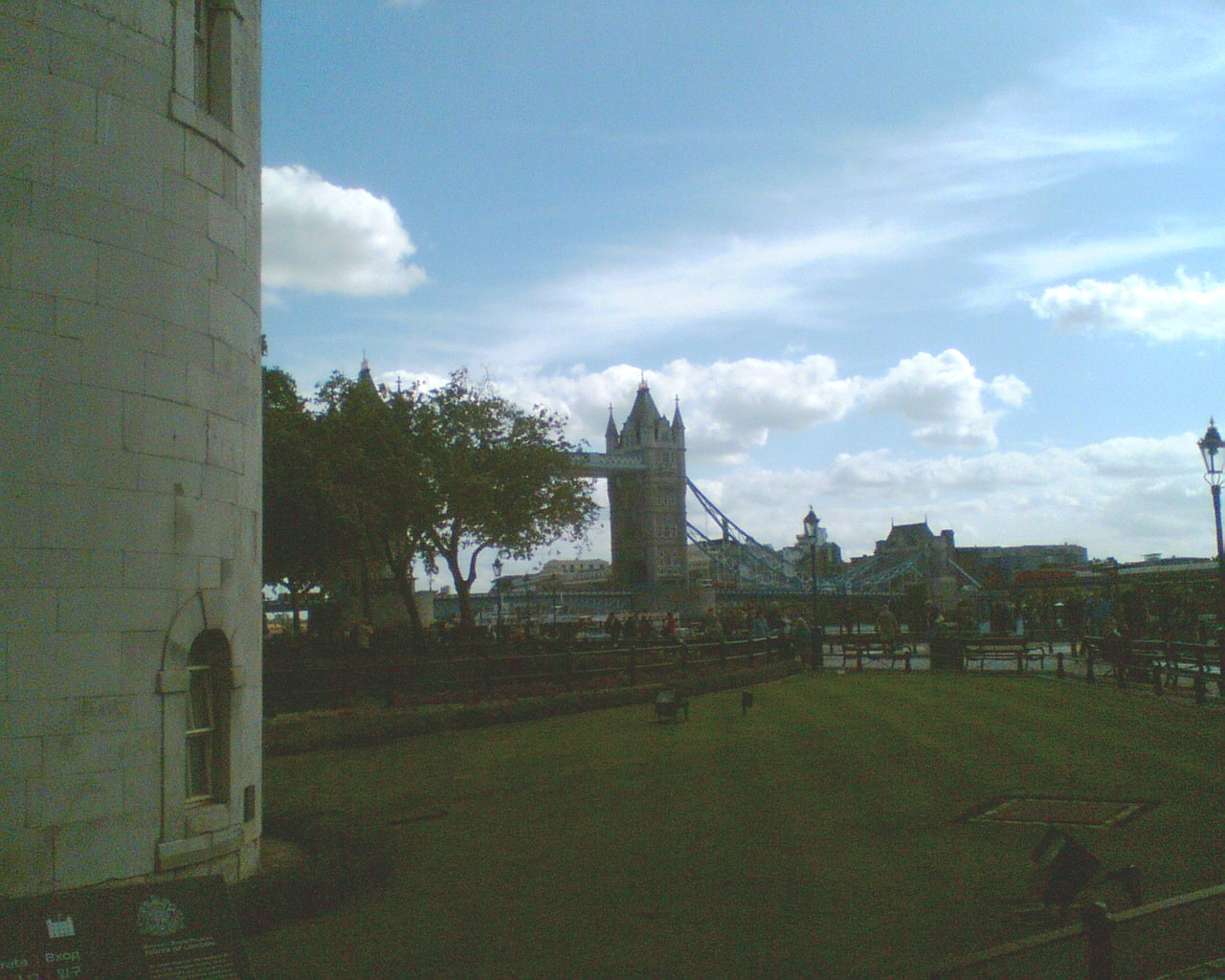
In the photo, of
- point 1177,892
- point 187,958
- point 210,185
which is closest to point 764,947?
point 1177,892

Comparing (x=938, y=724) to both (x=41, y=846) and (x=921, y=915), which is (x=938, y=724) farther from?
(x=41, y=846)

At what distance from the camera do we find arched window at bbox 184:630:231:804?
27.1 feet

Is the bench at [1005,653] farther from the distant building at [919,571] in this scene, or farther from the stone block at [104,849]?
the distant building at [919,571]

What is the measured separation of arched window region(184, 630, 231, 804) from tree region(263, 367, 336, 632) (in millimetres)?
28913

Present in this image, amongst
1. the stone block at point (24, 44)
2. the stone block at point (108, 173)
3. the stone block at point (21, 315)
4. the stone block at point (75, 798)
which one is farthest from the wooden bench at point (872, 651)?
the stone block at point (24, 44)

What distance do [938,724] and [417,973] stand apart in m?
12.4

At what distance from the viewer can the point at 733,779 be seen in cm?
1350

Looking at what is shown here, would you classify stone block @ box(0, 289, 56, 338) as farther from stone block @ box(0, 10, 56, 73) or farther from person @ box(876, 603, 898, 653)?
person @ box(876, 603, 898, 653)

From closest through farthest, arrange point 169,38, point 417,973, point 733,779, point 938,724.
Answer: point 417,973, point 169,38, point 733,779, point 938,724

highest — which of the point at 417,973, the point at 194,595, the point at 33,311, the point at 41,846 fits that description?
the point at 33,311

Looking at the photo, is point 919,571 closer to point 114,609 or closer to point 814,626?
point 814,626

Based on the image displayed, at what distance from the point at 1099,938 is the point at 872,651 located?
33239 millimetres

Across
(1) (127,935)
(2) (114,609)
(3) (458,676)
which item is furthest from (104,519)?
(3) (458,676)

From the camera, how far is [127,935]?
13.4 feet
